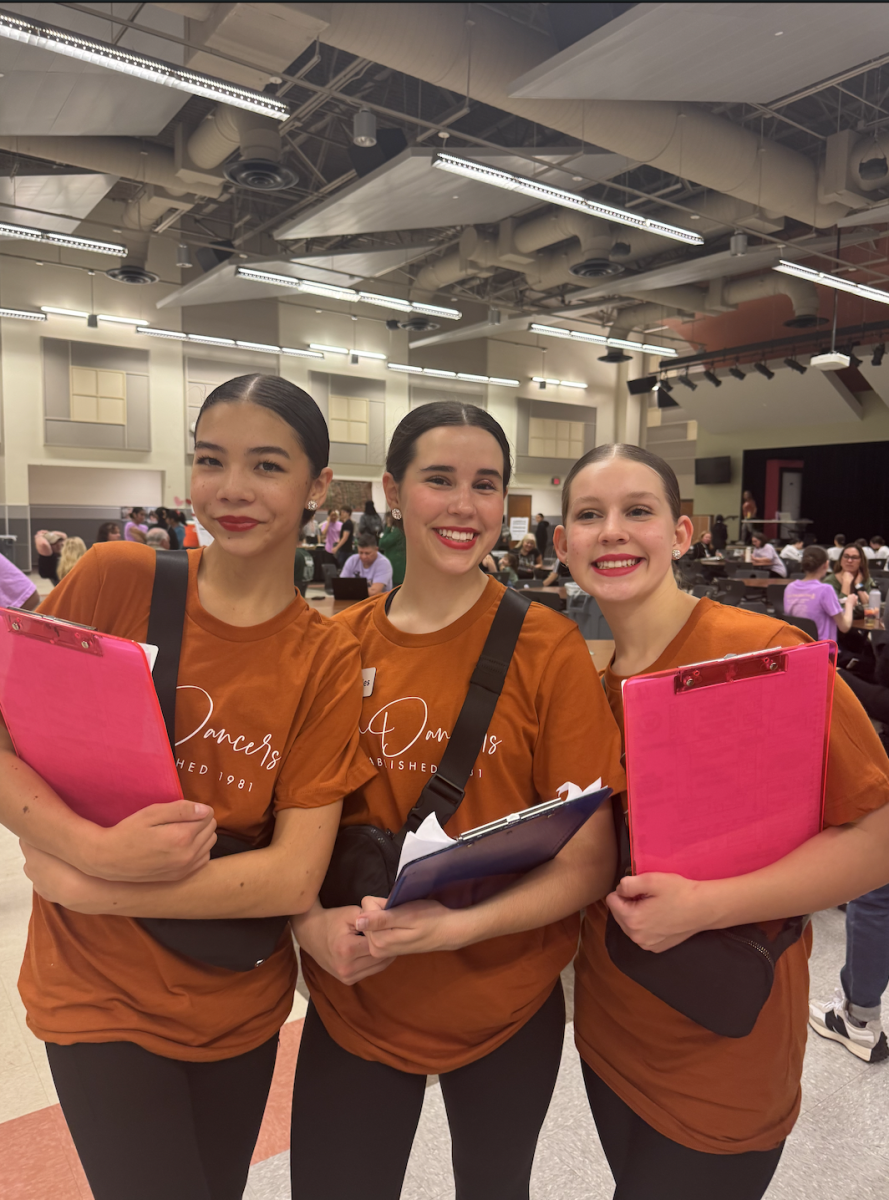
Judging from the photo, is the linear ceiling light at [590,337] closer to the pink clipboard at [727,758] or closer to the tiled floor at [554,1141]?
the tiled floor at [554,1141]

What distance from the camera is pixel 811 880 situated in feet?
3.44

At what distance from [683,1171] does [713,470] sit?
76.2 feet

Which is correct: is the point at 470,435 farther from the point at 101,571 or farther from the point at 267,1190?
the point at 267,1190

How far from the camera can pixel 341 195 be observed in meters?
9.87

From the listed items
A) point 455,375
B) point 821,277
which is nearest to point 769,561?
point 821,277

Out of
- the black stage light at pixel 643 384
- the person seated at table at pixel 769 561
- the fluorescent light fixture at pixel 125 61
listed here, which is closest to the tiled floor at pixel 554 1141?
the fluorescent light fixture at pixel 125 61

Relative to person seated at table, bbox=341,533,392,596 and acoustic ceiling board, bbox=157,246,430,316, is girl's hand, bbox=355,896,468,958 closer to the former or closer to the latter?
person seated at table, bbox=341,533,392,596

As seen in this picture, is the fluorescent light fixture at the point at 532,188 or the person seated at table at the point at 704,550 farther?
the person seated at table at the point at 704,550

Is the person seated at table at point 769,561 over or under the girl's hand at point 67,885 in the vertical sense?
under

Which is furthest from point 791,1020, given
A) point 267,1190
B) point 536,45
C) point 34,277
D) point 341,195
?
point 34,277

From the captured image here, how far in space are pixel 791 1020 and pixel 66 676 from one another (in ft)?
3.74

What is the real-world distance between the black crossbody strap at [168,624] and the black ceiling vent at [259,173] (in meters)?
9.16

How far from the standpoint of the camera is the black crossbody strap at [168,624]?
109cm

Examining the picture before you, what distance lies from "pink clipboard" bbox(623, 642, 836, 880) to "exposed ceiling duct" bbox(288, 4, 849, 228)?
7823 millimetres
